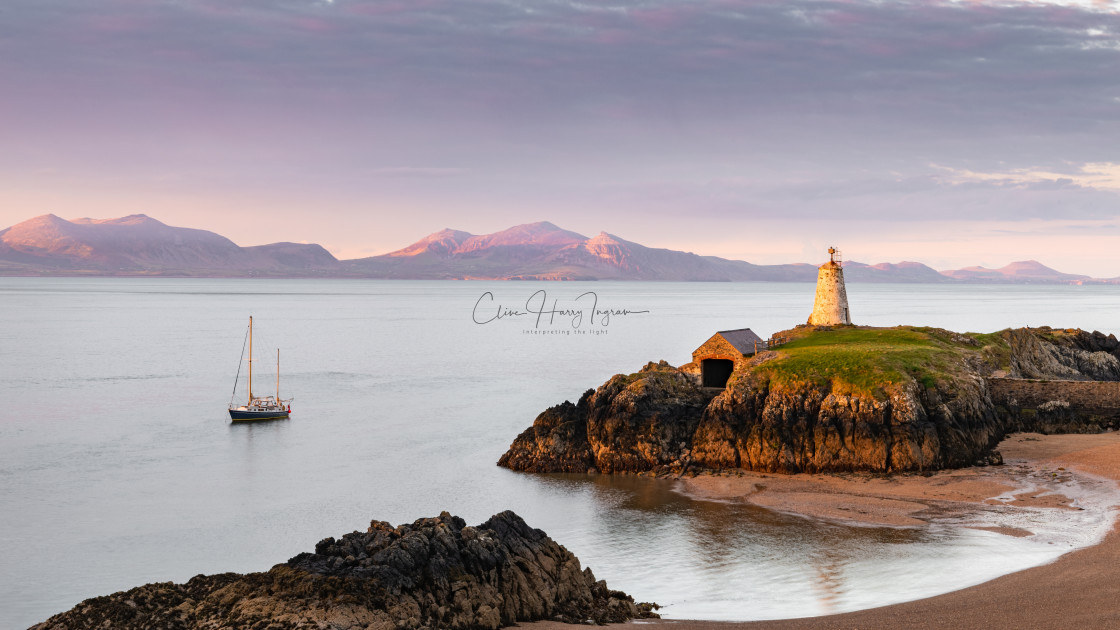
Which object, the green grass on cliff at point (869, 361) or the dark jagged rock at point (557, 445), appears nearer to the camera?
the green grass on cliff at point (869, 361)

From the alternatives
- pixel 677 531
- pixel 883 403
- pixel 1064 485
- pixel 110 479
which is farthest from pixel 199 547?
pixel 1064 485

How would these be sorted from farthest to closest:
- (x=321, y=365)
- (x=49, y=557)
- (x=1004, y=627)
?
(x=321, y=365) → (x=49, y=557) → (x=1004, y=627)

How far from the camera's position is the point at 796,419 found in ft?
126

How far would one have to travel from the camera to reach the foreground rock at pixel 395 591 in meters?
18.1

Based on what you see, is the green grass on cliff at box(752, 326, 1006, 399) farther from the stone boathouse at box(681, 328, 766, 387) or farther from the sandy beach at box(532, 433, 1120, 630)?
the sandy beach at box(532, 433, 1120, 630)

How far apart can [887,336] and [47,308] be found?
193 m

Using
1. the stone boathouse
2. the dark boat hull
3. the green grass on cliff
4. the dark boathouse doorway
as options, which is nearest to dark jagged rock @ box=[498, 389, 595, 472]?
the stone boathouse

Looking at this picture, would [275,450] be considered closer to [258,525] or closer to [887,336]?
[258,525]

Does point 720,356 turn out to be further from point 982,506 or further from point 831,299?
point 831,299

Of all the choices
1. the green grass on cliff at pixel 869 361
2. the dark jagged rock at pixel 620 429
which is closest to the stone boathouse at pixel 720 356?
the dark jagged rock at pixel 620 429

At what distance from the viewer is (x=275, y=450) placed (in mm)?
48938

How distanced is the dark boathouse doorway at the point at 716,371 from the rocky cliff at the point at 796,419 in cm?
141

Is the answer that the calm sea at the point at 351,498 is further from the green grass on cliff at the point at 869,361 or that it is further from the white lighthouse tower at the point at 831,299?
the white lighthouse tower at the point at 831,299

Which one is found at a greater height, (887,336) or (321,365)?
(887,336)
